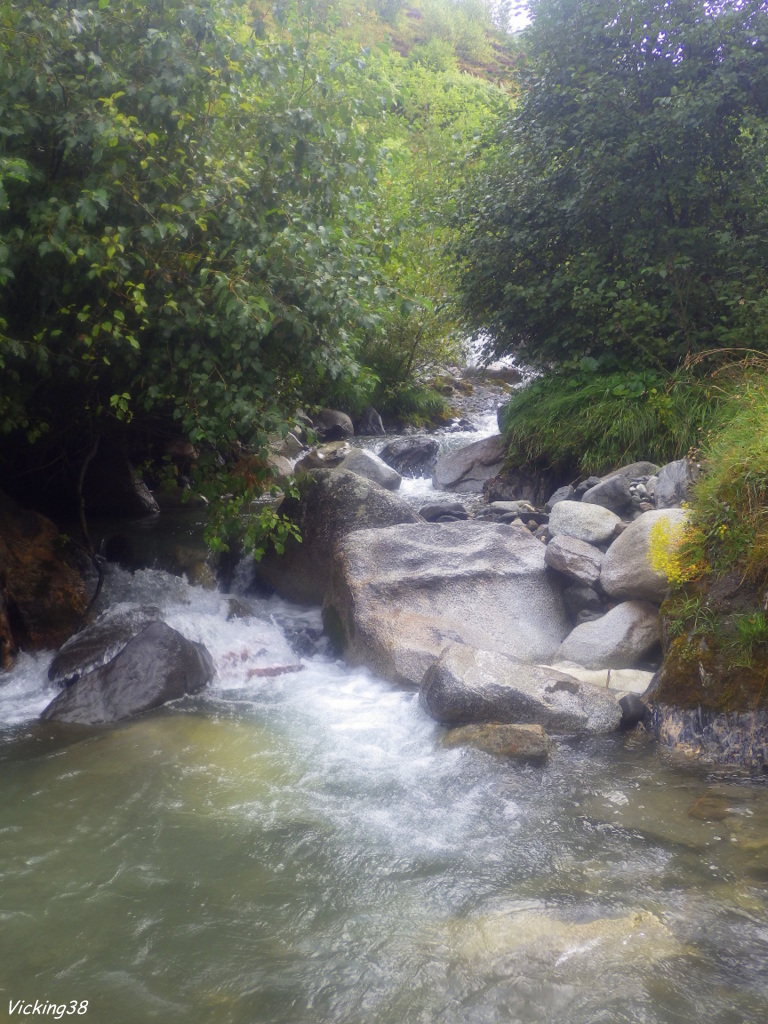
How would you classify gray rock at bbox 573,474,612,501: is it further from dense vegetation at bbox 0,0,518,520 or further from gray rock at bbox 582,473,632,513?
dense vegetation at bbox 0,0,518,520

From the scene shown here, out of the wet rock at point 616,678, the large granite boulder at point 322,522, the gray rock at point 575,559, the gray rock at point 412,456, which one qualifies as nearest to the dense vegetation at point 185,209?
the large granite boulder at point 322,522

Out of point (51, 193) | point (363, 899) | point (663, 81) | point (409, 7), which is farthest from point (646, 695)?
point (409, 7)

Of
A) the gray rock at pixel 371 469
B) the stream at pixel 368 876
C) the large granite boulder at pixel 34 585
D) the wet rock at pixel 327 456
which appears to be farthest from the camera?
the wet rock at pixel 327 456

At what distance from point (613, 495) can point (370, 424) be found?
1059 cm

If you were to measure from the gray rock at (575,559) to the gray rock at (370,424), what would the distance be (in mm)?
11305

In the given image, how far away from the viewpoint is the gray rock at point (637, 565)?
5887 mm

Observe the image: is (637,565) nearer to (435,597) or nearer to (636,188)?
(435,597)

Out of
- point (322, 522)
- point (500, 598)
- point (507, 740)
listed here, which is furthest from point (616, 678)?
point (322, 522)

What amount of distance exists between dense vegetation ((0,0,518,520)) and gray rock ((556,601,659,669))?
2683 millimetres

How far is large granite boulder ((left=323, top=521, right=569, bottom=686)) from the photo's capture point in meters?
6.29

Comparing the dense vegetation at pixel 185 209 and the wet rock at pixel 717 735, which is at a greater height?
the dense vegetation at pixel 185 209

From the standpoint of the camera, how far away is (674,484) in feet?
23.8

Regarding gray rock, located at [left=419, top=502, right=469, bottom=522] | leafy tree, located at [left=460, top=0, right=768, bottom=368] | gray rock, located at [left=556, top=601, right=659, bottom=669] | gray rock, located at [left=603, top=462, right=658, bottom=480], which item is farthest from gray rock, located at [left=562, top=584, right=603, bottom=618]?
leafy tree, located at [left=460, top=0, right=768, bottom=368]

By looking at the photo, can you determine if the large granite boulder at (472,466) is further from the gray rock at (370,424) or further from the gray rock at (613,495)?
the gray rock at (370,424)
